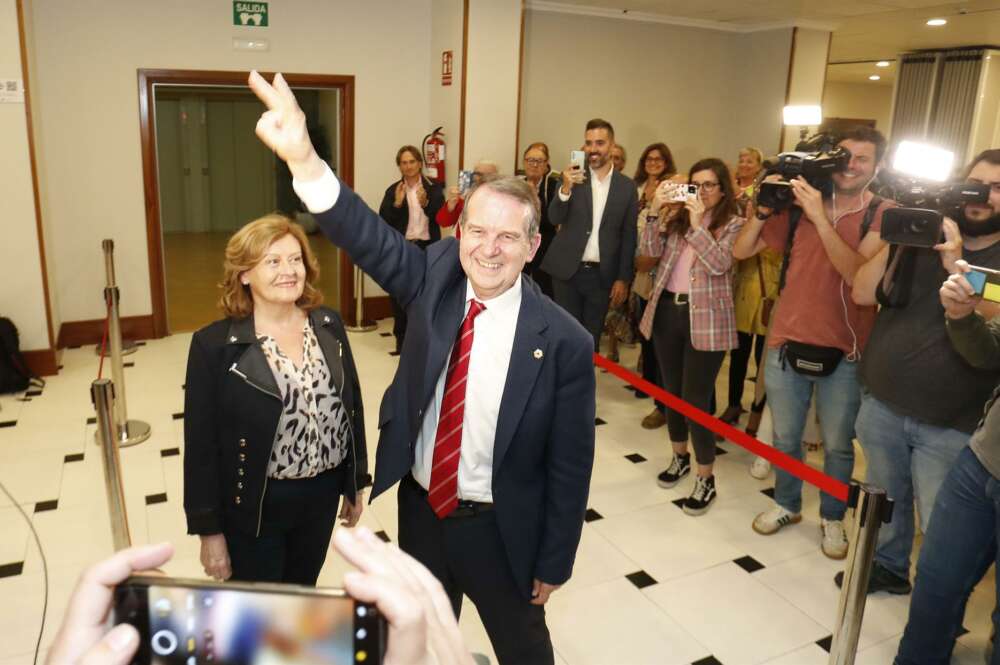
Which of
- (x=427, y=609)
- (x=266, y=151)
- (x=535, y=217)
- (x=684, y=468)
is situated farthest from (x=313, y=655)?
(x=266, y=151)

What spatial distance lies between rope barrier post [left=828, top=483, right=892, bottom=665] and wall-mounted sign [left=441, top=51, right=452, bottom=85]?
5458mm

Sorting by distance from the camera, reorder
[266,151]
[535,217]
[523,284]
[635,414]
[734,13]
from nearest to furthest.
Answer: [535,217], [523,284], [635,414], [734,13], [266,151]

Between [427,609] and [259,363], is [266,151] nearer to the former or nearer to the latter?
[259,363]

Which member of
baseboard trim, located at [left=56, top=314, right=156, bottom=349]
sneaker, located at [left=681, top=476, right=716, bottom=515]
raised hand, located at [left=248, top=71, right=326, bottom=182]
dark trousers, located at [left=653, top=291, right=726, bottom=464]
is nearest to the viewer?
raised hand, located at [left=248, top=71, right=326, bottom=182]

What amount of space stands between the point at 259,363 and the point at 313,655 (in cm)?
165

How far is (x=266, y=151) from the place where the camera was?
13352 millimetres

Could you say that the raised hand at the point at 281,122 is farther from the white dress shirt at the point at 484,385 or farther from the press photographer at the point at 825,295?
the press photographer at the point at 825,295

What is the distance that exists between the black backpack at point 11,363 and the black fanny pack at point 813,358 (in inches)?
197

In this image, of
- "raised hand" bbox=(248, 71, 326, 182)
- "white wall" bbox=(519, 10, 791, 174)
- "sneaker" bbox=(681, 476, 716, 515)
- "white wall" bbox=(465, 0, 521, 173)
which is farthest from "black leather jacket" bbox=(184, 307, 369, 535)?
"white wall" bbox=(519, 10, 791, 174)

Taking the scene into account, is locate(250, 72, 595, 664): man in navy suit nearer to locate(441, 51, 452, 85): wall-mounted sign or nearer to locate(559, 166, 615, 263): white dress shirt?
locate(559, 166, 615, 263): white dress shirt

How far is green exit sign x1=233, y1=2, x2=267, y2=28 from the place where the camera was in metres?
6.41

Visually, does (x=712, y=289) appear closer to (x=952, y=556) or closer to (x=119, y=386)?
(x=952, y=556)

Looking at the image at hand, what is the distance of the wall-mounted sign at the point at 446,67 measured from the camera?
6.76 m

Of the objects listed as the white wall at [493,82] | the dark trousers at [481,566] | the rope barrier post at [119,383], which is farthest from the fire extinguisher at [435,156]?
the dark trousers at [481,566]
